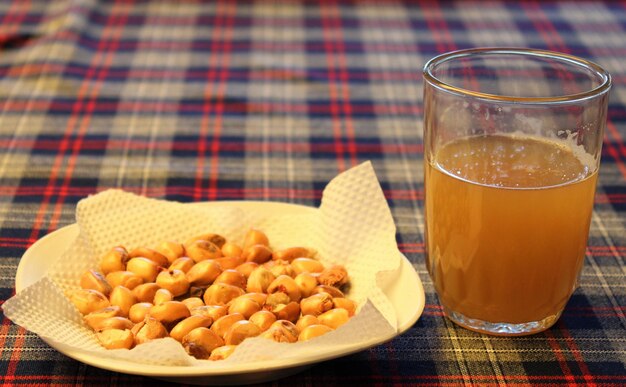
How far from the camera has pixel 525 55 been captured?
809mm

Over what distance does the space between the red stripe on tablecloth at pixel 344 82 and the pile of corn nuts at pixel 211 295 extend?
1.30 ft

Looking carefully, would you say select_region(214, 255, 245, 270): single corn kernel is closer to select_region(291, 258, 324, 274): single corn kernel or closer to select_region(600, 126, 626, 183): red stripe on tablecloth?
select_region(291, 258, 324, 274): single corn kernel

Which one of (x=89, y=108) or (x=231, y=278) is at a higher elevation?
(x=231, y=278)

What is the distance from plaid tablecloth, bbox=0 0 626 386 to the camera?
2.48 feet

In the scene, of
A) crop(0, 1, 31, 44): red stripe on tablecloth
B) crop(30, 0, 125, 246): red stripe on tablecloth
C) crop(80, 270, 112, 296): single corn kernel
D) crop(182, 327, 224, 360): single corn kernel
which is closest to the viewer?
crop(182, 327, 224, 360): single corn kernel

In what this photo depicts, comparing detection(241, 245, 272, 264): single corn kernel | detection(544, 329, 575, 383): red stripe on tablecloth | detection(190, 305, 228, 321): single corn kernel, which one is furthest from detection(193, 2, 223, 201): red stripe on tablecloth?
detection(544, 329, 575, 383): red stripe on tablecloth

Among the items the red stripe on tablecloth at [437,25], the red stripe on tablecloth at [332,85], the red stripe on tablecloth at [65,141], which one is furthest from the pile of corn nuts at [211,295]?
the red stripe on tablecloth at [437,25]

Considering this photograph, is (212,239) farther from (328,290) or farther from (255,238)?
(328,290)

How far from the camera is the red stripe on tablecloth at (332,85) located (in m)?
1.22

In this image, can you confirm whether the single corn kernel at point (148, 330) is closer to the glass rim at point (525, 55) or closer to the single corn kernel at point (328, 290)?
the single corn kernel at point (328, 290)

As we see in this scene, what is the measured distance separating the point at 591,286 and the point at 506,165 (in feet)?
0.70

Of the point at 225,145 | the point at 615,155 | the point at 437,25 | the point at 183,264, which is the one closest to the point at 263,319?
the point at 183,264

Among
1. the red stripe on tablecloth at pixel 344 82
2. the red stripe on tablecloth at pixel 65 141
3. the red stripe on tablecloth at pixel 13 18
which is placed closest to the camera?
the red stripe on tablecloth at pixel 65 141

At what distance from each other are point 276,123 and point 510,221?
630 mm
